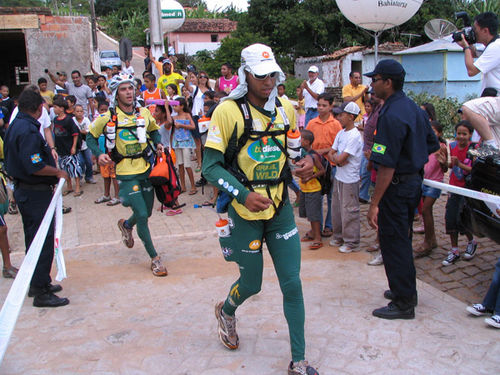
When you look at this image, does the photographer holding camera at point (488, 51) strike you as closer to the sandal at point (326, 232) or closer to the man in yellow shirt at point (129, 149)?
the sandal at point (326, 232)

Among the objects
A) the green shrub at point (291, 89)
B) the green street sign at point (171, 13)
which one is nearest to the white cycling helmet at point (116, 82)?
the green street sign at point (171, 13)

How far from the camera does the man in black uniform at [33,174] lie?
4.71 m

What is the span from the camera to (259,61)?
327 cm

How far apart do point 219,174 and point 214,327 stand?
65.9 inches

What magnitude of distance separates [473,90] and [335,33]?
14949mm

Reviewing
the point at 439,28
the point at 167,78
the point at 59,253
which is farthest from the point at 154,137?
the point at 439,28

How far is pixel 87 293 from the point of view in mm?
5137

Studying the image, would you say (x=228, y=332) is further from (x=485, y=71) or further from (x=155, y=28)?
(x=155, y=28)

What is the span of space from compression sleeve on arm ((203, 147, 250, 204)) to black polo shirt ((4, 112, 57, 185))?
7.53ft

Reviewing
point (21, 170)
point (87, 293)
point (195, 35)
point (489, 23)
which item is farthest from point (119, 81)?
point (195, 35)

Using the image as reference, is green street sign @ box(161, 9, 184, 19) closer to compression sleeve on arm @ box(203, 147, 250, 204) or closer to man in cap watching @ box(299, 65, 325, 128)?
man in cap watching @ box(299, 65, 325, 128)

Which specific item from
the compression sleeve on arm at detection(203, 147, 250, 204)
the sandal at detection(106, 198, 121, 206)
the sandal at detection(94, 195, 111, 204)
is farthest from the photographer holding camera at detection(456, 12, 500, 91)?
the sandal at detection(94, 195, 111, 204)

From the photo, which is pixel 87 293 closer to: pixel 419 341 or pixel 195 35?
pixel 419 341

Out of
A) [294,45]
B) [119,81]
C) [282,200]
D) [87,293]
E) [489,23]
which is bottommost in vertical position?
[87,293]
